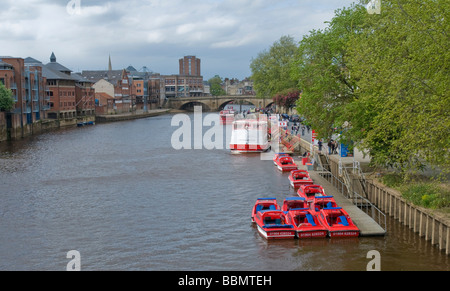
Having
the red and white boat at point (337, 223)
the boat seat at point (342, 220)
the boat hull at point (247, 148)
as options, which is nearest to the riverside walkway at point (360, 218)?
the red and white boat at point (337, 223)

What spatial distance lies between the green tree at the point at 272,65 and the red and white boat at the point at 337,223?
93.9 m

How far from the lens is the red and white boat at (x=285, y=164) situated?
49.1 meters

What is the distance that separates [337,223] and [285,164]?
22.6 m

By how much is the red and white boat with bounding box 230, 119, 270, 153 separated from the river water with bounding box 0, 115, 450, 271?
723 cm

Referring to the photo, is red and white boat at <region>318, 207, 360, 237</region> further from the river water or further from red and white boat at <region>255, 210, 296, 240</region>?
red and white boat at <region>255, 210, 296, 240</region>

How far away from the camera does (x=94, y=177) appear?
155 feet

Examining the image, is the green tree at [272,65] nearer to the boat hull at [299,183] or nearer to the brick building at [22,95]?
the brick building at [22,95]

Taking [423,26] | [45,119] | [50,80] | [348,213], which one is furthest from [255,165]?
[50,80]

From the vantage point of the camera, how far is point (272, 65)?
4988 inches

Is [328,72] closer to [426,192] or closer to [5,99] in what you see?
[426,192]

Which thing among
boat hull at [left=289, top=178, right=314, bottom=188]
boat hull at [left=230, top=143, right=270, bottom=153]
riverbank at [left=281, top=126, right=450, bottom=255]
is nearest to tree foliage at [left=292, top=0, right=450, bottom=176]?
riverbank at [left=281, top=126, right=450, bottom=255]

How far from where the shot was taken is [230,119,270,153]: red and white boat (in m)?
64.7

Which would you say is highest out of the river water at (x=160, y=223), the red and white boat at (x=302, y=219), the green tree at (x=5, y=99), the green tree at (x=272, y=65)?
the green tree at (x=272, y=65)

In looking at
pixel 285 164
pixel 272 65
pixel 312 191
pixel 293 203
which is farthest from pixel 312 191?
pixel 272 65
